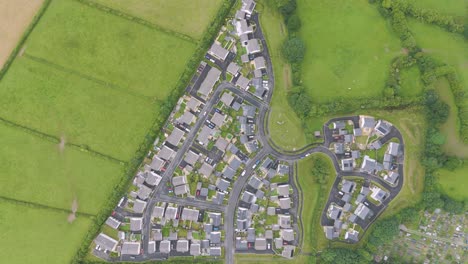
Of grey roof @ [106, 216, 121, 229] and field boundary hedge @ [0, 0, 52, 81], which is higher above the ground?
field boundary hedge @ [0, 0, 52, 81]

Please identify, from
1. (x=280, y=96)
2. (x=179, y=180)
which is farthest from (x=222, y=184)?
(x=280, y=96)

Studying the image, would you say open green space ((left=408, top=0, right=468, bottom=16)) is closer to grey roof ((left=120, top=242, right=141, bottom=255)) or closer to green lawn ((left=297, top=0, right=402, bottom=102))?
green lawn ((left=297, top=0, right=402, bottom=102))

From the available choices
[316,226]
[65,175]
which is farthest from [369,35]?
[65,175]

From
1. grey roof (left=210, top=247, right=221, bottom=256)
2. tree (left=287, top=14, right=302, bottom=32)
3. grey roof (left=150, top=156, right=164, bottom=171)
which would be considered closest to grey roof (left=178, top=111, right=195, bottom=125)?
grey roof (left=150, top=156, right=164, bottom=171)

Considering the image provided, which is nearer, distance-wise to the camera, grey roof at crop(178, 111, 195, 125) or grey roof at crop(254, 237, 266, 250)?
grey roof at crop(178, 111, 195, 125)

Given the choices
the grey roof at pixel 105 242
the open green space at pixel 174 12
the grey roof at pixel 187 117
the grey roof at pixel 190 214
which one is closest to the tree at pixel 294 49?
the open green space at pixel 174 12

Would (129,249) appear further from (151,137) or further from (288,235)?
(288,235)

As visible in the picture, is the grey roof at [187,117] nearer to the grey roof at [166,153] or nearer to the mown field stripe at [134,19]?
the grey roof at [166,153]
